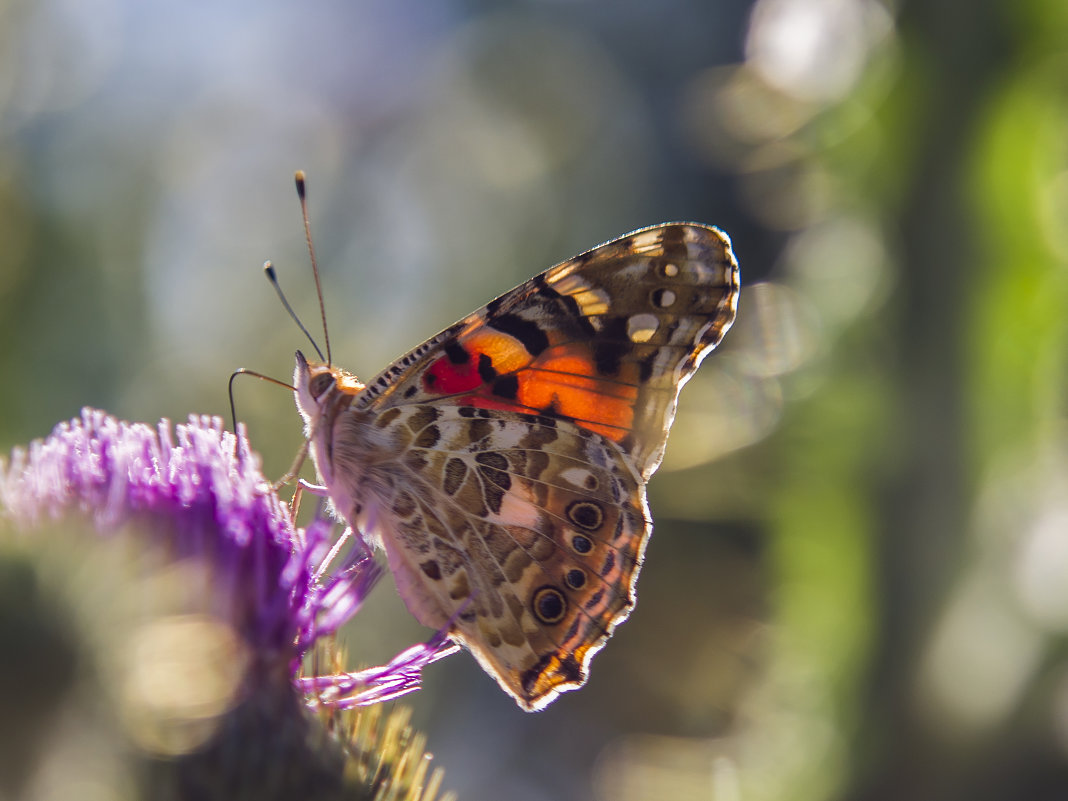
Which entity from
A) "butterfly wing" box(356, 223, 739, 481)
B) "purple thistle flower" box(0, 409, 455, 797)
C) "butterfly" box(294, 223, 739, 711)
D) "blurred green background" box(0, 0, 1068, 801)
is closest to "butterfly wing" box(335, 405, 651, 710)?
"butterfly" box(294, 223, 739, 711)

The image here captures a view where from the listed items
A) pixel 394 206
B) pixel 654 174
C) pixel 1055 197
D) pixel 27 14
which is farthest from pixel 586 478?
pixel 654 174

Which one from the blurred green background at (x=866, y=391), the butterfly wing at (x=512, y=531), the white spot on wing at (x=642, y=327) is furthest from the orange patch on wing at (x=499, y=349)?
the blurred green background at (x=866, y=391)

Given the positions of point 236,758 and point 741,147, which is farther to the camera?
point 741,147

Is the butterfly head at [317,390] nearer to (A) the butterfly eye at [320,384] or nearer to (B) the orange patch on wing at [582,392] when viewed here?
(A) the butterfly eye at [320,384]

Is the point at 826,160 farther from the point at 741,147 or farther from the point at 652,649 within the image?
the point at 652,649

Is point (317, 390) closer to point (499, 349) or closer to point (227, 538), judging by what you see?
point (499, 349)

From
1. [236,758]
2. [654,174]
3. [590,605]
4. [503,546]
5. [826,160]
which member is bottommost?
[236,758]
